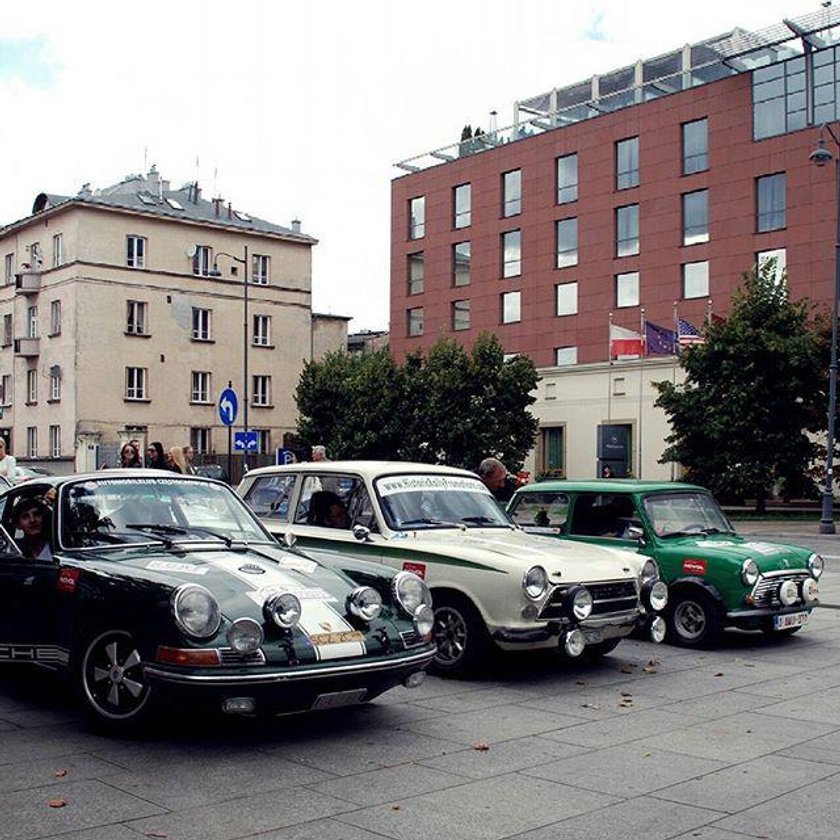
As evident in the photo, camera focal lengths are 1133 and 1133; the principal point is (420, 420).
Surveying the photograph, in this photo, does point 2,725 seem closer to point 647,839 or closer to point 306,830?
point 306,830

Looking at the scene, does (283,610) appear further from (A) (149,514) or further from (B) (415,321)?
(B) (415,321)

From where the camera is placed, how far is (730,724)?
7637mm

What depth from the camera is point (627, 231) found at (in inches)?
2051

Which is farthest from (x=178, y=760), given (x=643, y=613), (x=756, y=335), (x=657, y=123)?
(x=657, y=123)

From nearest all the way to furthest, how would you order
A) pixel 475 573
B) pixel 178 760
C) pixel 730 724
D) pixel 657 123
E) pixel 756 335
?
pixel 178 760 < pixel 730 724 < pixel 475 573 < pixel 756 335 < pixel 657 123

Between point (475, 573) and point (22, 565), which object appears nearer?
point (22, 565)

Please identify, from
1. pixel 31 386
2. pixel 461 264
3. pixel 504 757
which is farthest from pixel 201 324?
pixel 504 757

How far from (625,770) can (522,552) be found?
297cm

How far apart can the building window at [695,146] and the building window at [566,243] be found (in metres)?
6.27

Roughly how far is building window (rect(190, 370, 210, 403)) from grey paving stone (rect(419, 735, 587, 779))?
54.7 metres

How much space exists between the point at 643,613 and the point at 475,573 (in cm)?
173

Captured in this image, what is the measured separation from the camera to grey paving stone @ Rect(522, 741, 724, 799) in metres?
6.02

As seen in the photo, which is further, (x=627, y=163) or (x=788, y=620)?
(x=627, y=163)

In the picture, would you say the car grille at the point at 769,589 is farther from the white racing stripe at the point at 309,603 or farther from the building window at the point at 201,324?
the building window at the point at 201,324
